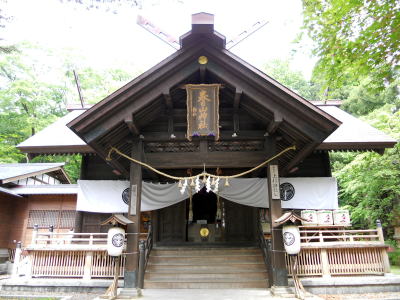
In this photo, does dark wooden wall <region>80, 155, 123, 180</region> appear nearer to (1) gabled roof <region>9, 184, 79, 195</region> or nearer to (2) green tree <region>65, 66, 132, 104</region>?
(1) gabled roof <region>9, 184, 79, 195</region>

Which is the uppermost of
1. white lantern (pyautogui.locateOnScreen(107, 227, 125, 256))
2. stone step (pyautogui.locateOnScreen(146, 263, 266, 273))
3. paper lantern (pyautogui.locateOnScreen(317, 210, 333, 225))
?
paper lantern (pyautogui.locateOnScreen(317, 210, 333, 225))

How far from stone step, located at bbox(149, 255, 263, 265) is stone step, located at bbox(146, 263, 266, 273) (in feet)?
0.70

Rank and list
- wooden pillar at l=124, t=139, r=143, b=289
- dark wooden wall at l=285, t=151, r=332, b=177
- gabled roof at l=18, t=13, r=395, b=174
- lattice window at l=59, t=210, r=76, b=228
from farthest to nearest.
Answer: lattice window at l=59, t=210, r=76, b=228 < dark wooden wall at l=285, t=151, r=332, b=177 < wooden pillar at l=124, t=139, r=143, b=289 < gabled roof at l=18, t=13, r=395, b=174

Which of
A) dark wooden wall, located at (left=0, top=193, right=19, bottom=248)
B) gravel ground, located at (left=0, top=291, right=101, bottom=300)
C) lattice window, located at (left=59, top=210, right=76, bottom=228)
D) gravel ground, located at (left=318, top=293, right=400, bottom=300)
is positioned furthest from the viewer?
lattice window, located at (left=59, top=210, right=76, bottom=228)

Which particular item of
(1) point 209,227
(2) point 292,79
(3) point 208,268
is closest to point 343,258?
(3) point 208,268

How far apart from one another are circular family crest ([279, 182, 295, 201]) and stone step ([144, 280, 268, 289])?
3.25m

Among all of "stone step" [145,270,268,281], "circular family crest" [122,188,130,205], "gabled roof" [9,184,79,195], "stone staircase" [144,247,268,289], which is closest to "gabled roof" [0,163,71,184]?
"gabled roof" [9,184,79,195]

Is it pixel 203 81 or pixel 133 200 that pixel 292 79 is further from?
pixel 133 200

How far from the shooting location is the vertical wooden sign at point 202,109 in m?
7.46

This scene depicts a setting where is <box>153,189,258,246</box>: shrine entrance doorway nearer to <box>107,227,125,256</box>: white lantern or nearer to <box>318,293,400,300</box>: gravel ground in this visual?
<box>318,293,400,300</box>: gravel ground

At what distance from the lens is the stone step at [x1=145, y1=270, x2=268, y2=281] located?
27.5 feet

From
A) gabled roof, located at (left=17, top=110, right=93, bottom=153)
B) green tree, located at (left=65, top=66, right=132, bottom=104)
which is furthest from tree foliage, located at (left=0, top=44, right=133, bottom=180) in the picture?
gabled roof, located at (left=17, top=110, right=93, bottom=153)

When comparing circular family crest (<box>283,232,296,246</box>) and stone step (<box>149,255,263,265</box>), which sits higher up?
circular family crest (<box>283,232,296,246</box>)

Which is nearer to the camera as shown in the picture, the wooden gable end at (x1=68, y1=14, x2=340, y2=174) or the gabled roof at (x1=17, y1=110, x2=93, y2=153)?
the wooden gable end at (x1=68, y1=14, x2=340, y2=174)
